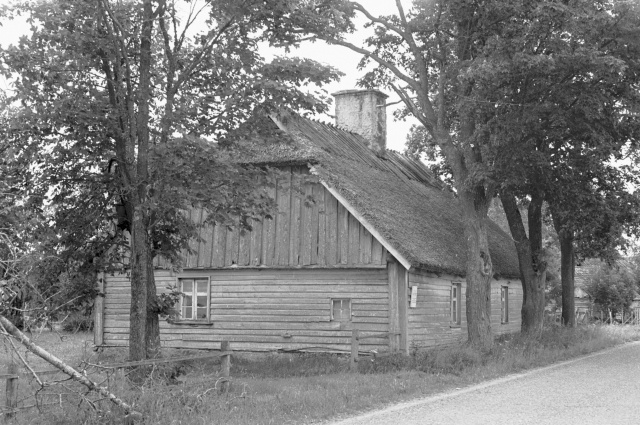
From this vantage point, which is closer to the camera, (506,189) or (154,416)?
(154,416)

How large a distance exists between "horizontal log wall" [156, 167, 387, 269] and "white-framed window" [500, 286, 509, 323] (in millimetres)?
11046

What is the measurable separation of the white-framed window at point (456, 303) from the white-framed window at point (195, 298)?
719 cm

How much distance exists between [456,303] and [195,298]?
25.3ft

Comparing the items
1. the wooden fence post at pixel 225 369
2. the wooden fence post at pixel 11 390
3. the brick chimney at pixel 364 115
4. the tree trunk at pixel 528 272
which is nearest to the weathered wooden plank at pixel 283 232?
the wooden fence post at pixel 225 369

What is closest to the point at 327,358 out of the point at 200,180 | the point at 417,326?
the point at 417,326

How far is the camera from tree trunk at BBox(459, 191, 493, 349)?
20719 millimetres

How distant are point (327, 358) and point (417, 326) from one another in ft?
8.48

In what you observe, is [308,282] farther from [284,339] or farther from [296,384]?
[296,384]

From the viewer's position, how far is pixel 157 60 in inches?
572

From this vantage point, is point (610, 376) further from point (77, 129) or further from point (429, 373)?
point (77, 129)

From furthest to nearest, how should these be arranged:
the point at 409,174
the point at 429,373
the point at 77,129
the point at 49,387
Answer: the point at 409,174, the point at 429,373, the point at 77,129, the point at 49,387

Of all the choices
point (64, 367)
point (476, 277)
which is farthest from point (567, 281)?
point (64, 367)

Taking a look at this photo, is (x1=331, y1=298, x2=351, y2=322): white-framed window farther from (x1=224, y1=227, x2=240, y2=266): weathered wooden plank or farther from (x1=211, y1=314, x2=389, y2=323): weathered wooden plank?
(x1=224, y1=227, x2=240, y2=266): weathered wooden plank

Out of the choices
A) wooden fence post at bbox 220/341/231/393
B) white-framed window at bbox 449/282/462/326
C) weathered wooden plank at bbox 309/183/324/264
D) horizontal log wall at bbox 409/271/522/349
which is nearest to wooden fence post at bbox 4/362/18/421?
wooden fence post at bbox 220/341/231/393
